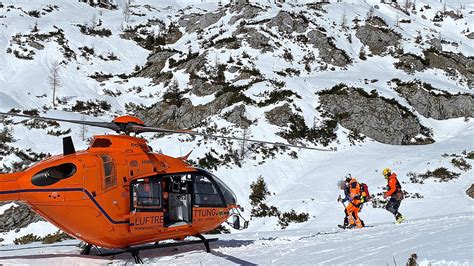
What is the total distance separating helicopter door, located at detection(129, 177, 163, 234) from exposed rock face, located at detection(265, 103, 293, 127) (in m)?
24.4

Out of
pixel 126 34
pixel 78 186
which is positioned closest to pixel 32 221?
pixel 78 186

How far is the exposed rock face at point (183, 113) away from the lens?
36722mm

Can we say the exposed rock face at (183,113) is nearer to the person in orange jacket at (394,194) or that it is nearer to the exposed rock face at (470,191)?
the exposed rock face at (470,191)

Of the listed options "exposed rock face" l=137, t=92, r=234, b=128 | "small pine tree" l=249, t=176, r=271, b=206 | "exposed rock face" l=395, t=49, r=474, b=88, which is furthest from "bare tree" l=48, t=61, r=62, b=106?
"exposed rock face" l=395, t=49, r=474, b=88

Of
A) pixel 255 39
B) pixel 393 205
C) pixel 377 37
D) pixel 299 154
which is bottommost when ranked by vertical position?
pixel 393 205

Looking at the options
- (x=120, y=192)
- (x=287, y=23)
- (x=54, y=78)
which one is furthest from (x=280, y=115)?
(x=120, y=192)

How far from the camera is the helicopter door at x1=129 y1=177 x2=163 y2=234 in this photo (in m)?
8.92

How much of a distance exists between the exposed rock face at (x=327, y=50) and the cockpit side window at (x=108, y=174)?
43300 millimetres

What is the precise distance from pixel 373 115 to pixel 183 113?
18028 mm

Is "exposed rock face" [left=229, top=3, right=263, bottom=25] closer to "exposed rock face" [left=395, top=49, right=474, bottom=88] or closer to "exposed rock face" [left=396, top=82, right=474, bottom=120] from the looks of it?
"exposed rock face" [left=395, top=49, right=474, bottom=88]

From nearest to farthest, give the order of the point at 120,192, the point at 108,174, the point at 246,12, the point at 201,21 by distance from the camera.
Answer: the point at 108,174, the point at 120,192, the point at 246,12, the point at 201,21

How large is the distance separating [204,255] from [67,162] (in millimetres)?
3724

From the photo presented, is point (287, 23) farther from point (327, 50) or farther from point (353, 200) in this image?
point (353, 200)

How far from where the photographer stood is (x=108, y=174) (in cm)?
870
